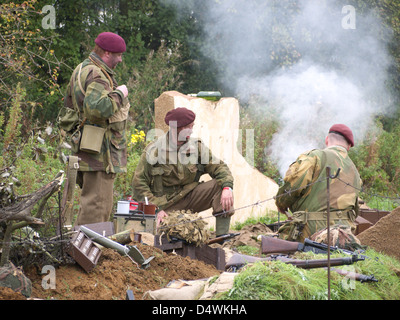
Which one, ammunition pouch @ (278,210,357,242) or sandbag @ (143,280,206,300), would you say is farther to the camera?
ammunition pouch @ (278,210,357,242)

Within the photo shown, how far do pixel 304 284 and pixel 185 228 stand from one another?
1840 mm

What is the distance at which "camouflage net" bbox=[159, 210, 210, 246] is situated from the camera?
17.8 ft

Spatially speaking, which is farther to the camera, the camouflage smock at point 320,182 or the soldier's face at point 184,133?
the soldier's face at point 184,133

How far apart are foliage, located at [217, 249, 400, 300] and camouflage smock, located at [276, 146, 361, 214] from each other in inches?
55.8

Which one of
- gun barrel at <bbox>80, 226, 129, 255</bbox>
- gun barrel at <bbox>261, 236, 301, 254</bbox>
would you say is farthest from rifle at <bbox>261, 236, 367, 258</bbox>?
gun barrel at <bbox>80, 226, 129, 255</bbox>

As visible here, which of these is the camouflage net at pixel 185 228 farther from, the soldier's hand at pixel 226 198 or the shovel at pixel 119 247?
the soldier's hand at pixel 226 198

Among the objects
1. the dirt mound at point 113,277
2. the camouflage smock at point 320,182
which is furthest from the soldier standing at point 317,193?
the dirt mound at point 113,277

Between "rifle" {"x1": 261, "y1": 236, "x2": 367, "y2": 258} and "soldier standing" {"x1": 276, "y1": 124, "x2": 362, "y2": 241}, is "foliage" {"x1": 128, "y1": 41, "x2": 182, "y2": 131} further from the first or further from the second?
"rifle" {"x1": 261, "y1": 236, "x2": 367, "y2": 258}

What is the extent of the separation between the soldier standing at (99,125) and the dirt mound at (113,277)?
1054mm

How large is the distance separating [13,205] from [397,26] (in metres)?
12.7

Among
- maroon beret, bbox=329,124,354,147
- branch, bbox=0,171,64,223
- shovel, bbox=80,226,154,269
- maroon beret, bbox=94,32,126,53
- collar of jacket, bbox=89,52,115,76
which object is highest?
maroon beret, bbox=94,32,126,53

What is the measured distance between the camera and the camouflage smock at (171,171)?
6812 mm
